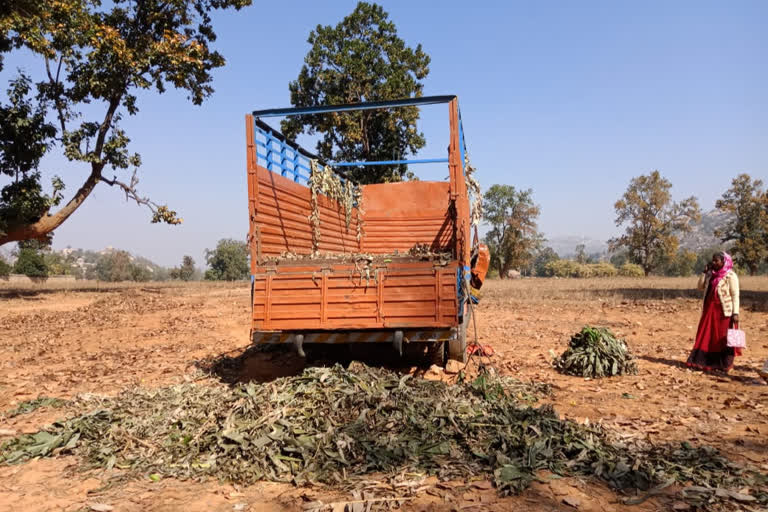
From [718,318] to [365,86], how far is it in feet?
64.3

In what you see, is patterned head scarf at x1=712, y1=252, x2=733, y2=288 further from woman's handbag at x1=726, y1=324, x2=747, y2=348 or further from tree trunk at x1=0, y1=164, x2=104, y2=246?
tree trunk at x1=0, y1=164, x2=104, y2=246

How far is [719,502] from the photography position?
9.52 feet

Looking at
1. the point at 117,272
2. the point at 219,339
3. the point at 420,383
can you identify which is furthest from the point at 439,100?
the point at 117,272

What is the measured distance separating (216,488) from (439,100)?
168 inches

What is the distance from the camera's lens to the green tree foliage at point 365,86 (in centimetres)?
2300

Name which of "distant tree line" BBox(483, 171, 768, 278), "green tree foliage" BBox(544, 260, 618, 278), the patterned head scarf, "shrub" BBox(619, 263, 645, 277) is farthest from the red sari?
"green tree foliage" BBox(544, 260, 618, 278)

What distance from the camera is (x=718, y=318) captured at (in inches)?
262

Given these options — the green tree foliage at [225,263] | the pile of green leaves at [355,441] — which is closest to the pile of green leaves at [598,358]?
the pile of green leaves at [355,441]

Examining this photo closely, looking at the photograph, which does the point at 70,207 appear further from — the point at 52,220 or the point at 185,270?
the point at 185,270

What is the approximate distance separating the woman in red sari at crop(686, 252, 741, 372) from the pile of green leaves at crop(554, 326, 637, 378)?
3.53 ft

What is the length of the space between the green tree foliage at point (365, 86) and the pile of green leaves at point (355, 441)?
62.1 ft

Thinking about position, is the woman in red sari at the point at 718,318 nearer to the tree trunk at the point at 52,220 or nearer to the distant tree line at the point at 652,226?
the tree trunk at the point at 52,220

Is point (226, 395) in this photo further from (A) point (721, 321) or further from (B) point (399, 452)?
(A) point (721, 321)

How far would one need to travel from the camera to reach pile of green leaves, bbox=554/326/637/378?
6.33 metres
